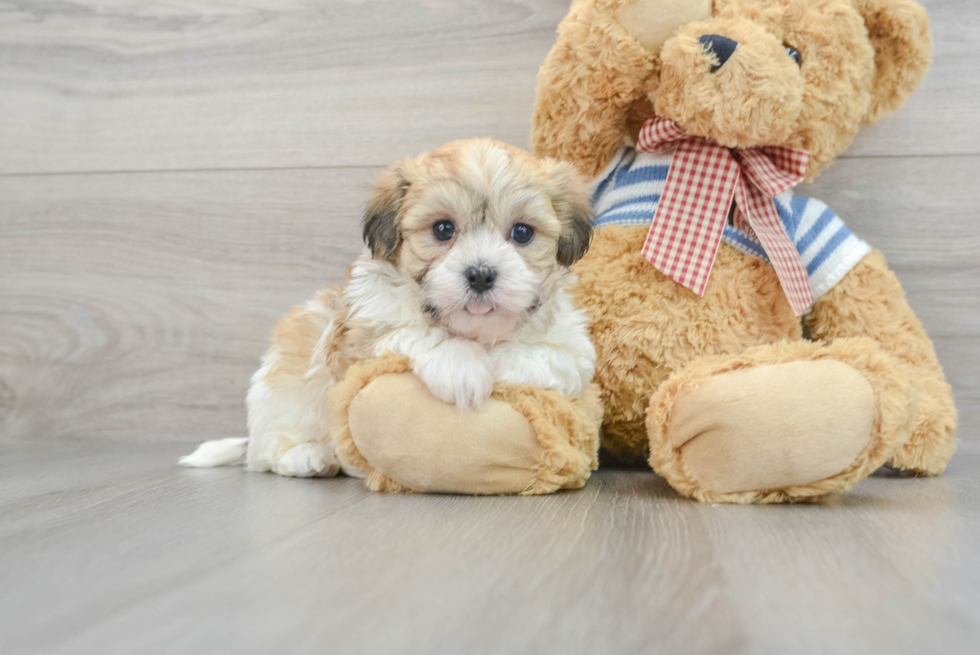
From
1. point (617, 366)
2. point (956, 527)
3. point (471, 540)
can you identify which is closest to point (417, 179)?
point (617, 366)

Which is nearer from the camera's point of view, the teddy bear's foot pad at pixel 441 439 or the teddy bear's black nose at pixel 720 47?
the teddy bear's foot pad at pixel 441 439

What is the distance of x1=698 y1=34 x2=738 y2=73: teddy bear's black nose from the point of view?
1.17m

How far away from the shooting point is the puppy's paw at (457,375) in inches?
41.9

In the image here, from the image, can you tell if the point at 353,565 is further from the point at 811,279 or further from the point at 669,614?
the point at 811,279

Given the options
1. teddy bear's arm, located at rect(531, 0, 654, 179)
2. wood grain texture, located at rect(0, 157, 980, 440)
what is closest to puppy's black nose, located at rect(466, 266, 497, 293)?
teddy bear's arm, located at rect(531, 0, 654, 179)

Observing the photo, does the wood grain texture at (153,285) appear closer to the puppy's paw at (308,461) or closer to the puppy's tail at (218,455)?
the puppy's tail at (218,455)

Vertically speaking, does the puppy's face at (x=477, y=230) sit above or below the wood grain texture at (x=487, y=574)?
above

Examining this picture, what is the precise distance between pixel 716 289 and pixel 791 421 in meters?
0.36

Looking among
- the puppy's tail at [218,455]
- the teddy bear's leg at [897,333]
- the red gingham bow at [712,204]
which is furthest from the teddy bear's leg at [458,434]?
the teddy bear's leg at [897,333]

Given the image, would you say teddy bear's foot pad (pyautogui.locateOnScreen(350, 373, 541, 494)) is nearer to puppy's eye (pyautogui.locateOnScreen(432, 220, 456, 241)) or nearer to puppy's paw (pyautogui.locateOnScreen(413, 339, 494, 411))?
puppy's paw (pyautogui.locateOnScreen(413, 339, 494, 411))

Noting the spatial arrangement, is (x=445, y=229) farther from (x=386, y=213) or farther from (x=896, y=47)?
(x=896, y=47)

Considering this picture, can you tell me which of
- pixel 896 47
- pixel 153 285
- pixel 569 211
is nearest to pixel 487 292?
pixel 569 211

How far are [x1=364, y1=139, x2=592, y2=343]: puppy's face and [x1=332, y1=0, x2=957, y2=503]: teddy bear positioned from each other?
14 centimetres

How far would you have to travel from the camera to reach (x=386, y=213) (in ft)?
3.82
